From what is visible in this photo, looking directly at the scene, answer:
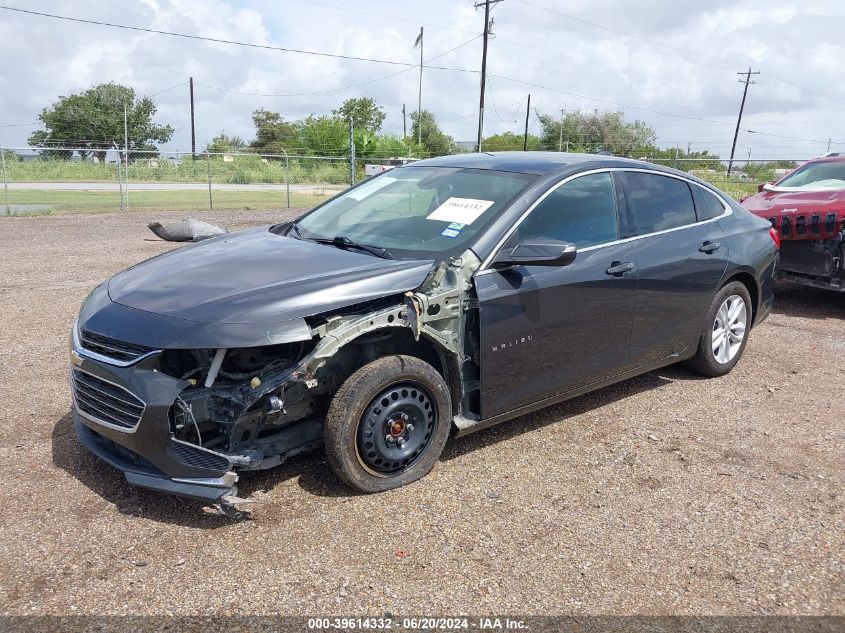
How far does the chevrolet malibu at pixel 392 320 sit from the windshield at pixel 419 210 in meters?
0.01

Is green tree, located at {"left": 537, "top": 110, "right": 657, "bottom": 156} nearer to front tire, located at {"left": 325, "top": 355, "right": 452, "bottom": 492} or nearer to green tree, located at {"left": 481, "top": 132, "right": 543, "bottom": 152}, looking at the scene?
green tree, located at {"left": 481, "top": 132, "right": 543, "bottom": 152}

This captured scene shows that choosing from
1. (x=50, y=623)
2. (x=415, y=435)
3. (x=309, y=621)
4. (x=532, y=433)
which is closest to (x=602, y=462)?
(x=532, y=433)

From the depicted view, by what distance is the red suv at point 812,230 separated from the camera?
7438 mm

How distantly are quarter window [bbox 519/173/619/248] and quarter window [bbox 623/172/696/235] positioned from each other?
22cm

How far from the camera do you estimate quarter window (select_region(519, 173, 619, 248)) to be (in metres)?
4.16

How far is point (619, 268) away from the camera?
446 cm

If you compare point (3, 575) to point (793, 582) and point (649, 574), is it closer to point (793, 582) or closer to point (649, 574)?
point (649, 574)

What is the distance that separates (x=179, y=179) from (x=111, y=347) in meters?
31.2

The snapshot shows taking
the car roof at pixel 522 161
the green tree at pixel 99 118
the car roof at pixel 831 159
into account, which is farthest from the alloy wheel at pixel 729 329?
the green tree at pixel 99 118

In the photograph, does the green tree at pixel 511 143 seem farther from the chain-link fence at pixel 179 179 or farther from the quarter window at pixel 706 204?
the quarter window at pixel 706 204

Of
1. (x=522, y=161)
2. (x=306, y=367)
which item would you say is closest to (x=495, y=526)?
(x=306, y=367)

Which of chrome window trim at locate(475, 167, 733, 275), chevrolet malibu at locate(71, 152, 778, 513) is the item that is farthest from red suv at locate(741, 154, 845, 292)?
chevrolet malibu at locate(71, 152, 778, 513)

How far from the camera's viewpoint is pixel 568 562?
124 inches

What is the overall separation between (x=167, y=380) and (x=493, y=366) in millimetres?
1676
